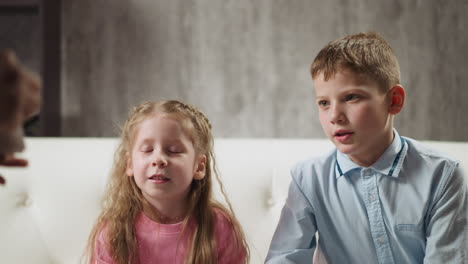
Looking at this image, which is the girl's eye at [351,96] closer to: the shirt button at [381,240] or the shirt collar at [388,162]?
the shirt collar at [388,162]

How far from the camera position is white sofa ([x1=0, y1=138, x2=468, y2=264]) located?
5.14 ft

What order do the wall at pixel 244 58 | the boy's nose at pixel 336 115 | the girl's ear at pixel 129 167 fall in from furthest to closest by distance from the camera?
the wall at pixel 244 58
the girl's ear at pixel 129 167
the boy's nose at pixel 336 115

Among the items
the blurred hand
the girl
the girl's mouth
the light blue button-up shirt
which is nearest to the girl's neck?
the girl

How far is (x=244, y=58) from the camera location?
7.47ft

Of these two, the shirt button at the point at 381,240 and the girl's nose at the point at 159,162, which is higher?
the girl's nose at the point at 159,162

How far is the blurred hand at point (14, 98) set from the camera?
556 mm

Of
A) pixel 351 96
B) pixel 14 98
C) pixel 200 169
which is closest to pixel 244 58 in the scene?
pixel 200 169

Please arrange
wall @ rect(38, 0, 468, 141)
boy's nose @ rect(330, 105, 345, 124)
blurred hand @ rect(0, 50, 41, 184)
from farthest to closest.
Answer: wall @ rect(38, 0, 468, 141)
boy's nose @ rect(330, 105, 345, 124)
blurred hand @ rect(0, 50, 41, 184)

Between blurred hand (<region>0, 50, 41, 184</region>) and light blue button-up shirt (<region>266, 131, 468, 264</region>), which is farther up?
blurred hand (<region>0, 50, 41, 184</region>)

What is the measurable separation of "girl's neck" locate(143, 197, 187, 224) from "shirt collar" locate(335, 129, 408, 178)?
42 centimetres

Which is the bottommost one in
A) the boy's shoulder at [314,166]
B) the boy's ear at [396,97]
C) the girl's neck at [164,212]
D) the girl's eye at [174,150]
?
the girl's neck at [164,212]

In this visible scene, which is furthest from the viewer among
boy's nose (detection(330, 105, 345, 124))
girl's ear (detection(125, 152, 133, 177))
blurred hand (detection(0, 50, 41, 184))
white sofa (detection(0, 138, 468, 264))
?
white sofa (detection(0, 138, 468, 264))

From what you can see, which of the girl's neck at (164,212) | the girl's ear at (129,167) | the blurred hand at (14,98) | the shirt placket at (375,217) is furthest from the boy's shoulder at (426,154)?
the blurred hand at (14,98)

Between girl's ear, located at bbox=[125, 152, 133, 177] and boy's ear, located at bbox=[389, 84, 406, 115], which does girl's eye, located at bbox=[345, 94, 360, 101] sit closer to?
boy's ear, located at bbox=[389, 84, 406, 115]
